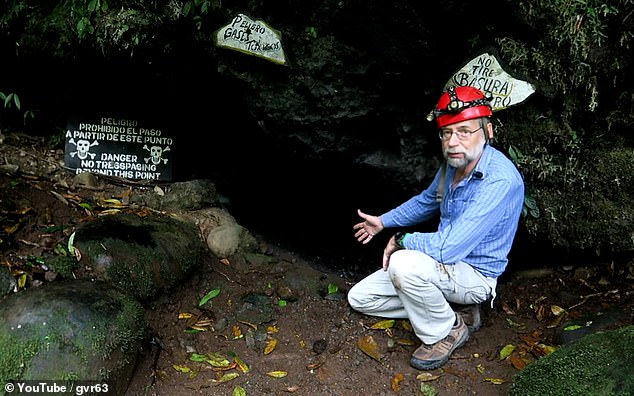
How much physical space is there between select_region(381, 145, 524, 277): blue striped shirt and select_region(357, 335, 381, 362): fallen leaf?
30.8 inches

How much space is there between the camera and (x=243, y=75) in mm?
4383

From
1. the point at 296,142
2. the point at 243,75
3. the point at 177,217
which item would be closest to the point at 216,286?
the point at 177,217

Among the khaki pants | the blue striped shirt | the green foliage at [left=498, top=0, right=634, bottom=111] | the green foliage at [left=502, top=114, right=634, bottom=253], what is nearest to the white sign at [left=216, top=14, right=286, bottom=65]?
the blue striped shirt

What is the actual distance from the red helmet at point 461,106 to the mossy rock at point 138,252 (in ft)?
6.99

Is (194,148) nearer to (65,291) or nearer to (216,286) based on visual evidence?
(216,286)

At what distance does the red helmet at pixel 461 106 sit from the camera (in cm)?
357

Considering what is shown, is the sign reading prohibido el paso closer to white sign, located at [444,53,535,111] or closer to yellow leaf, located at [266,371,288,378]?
yellow leaf, located at [266,371,288,378]

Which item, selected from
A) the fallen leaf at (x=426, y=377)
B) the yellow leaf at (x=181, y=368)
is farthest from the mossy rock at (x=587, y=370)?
the yellow leaf at (x=181, y=368)

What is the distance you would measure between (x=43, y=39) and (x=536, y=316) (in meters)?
4.50

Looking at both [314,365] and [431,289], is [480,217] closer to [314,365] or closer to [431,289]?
[431,289]

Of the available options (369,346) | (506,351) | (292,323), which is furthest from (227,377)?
(506,351)

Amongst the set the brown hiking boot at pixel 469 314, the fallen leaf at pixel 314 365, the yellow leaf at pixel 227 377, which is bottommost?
the yellow leaf at pixel 227 377

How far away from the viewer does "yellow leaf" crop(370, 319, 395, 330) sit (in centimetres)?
A: 420

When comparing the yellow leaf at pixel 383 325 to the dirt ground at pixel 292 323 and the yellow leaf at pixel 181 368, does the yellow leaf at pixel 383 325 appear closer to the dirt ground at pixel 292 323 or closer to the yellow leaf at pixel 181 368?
the dirt ground at pixel 292 323
